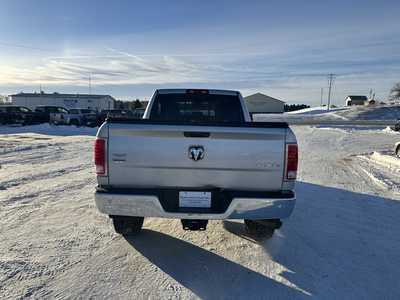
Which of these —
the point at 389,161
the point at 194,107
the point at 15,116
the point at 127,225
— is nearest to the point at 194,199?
the point at 127,225

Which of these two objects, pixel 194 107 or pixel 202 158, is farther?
pixel 194 107

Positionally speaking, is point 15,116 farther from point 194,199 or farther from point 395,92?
point 395,92

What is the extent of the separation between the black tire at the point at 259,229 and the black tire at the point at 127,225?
60.1 inches

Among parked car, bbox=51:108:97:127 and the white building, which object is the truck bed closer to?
parked car, bbox=51:108:97:127

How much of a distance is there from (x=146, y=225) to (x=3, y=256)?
6.47 feet

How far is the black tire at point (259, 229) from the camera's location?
462 cm

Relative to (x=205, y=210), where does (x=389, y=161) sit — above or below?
below

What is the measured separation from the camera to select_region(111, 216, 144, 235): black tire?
14.8 ft

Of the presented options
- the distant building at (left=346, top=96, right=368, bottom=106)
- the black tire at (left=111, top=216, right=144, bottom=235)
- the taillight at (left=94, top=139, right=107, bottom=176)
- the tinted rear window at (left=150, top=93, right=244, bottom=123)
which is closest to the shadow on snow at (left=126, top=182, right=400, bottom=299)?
the black tire at (left=111, top=216, right=144, bottom=235)

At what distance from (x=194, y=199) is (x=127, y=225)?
4.68 ft

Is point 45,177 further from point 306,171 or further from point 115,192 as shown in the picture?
point 306,171

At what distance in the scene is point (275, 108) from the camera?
333 ft

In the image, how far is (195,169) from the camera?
3.62m

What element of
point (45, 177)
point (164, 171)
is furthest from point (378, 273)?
point (45, 177)
